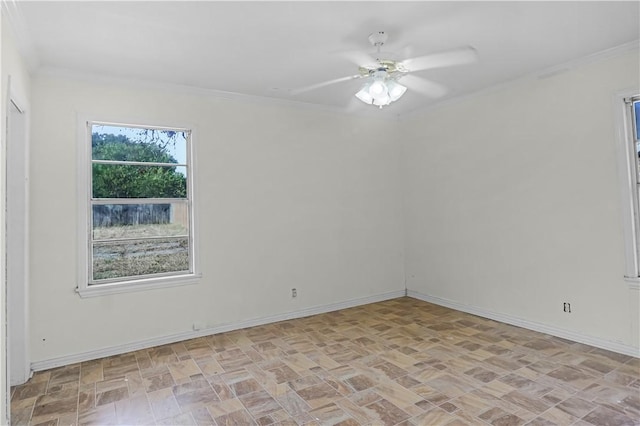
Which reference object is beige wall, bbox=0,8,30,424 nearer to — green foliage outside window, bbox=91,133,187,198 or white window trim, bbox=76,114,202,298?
white window trim, bbox=76,114,202,298

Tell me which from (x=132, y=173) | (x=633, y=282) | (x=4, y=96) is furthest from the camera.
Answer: (x=132, y=173)

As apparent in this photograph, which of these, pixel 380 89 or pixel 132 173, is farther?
pixel 132 173

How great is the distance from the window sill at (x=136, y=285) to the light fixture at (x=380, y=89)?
244 cm

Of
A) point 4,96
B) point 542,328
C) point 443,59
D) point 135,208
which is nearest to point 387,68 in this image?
point 443,59

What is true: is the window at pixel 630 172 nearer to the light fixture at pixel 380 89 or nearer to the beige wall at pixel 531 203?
the beige wall at pixel 531 203

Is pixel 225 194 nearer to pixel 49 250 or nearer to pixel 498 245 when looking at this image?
pixel 49 250

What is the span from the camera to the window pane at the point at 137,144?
11.4 feet

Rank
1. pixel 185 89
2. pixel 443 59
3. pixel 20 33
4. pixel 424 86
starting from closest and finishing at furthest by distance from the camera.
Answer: pixel 20 33 → pixel 443 59 → pixel 185 89 → pixel 424 86

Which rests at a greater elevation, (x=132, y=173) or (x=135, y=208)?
(x=132, y=173)

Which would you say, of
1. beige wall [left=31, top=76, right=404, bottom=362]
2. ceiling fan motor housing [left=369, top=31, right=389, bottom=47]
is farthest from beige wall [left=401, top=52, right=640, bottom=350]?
ceiling fan motor housing [left=369, top=31, right=389, bottom=47]

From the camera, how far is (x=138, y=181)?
365 centimetres

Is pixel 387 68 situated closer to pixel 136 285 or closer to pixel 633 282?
pixel 633 282

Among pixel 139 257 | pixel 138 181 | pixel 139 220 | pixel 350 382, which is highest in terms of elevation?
pixel 138 181

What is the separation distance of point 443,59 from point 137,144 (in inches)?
117
